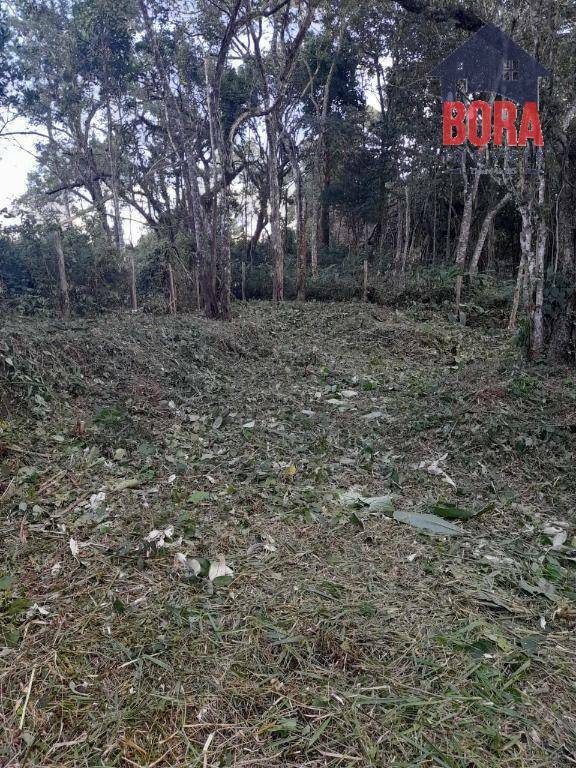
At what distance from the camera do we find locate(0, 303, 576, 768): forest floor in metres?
1.56

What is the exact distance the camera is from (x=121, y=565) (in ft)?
7.77

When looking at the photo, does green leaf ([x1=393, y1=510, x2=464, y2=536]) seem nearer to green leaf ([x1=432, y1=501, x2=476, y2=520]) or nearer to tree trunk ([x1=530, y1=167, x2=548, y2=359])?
green leaf ([x1=432, y1=501, x2=476, y2=520])

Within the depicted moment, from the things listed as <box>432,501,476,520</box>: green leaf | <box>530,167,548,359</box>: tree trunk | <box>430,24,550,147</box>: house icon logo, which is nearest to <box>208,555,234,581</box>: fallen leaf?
<box>432,501,476,520</box>: green leaf

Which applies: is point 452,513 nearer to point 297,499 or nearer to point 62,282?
point 297,499

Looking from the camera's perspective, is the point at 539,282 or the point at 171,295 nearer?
the point at 539,282

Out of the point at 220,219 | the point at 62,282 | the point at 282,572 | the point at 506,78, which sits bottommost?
the point at 282,572

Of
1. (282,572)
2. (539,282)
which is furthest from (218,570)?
(539,282)

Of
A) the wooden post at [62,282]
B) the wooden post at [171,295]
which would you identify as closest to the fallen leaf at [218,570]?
the wooden post at [62,282]

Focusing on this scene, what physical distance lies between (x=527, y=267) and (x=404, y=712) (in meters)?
5.15

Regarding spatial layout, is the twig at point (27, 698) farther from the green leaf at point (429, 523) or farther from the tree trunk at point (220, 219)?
the tree trunk at point (220, 219)

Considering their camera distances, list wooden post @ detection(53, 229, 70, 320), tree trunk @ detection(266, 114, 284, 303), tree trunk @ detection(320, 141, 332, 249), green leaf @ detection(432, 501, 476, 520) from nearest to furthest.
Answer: green leaf @ detection(432, 501, 476, 520), wooden post @ detection(53, 229, 70, 320), tree trunk @ detection(266, 114, 284, 303), tree trunk @ detection(320, 141, 332, 249)

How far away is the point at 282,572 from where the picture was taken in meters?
2.35

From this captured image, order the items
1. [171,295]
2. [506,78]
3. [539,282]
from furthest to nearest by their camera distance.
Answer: [171,295]
[506,78]
[539,282]

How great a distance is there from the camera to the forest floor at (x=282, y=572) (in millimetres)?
1564
